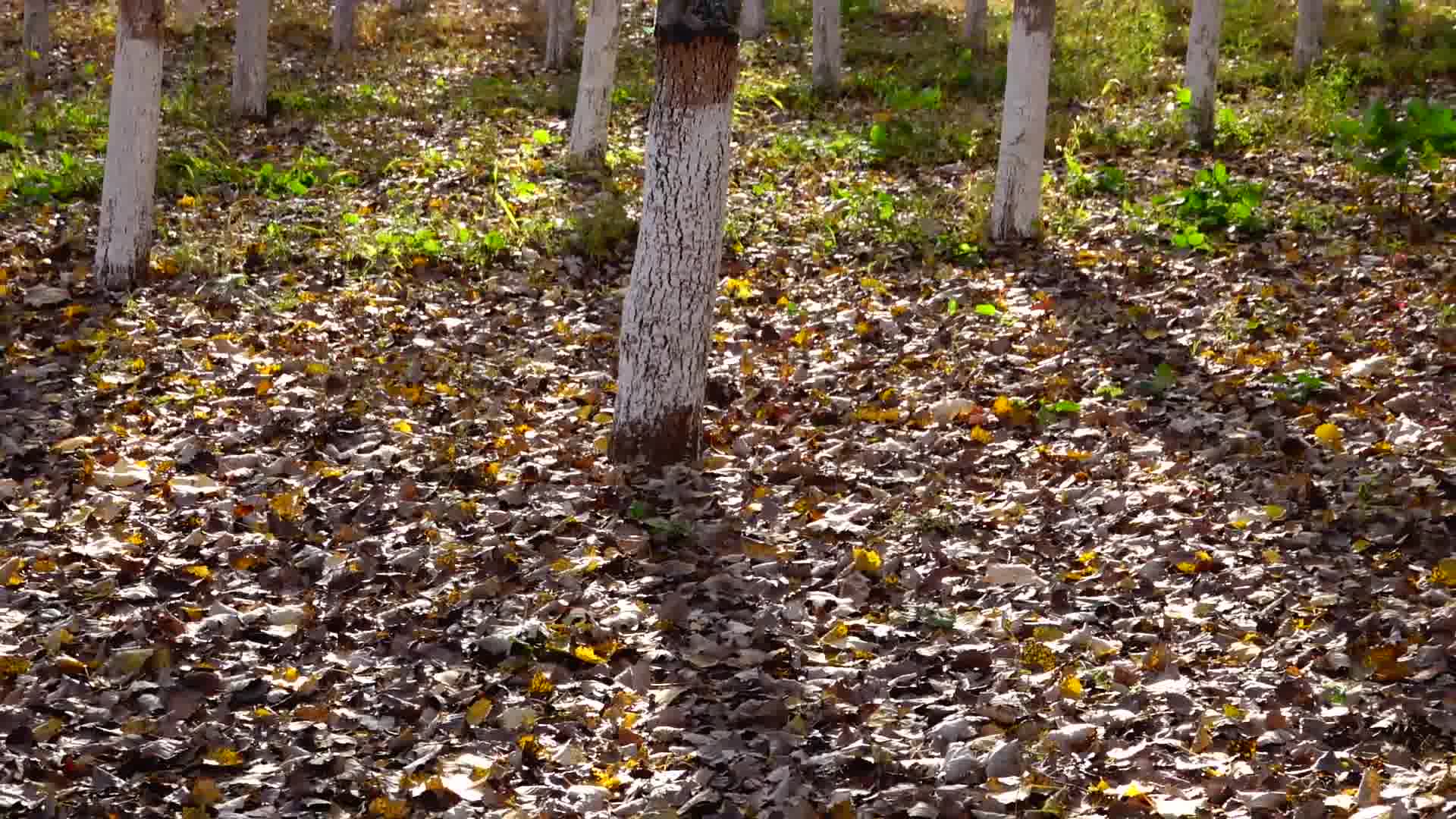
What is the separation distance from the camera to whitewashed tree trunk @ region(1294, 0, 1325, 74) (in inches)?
568

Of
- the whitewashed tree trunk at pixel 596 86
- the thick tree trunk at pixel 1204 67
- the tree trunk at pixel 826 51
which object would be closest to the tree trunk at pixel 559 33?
the tree trunk at pixel 826 51

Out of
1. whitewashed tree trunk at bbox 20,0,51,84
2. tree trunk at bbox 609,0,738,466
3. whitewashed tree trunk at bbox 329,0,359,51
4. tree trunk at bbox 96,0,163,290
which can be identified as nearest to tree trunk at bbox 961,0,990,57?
whitewashed tree trunk at bbox 329,0,359,51

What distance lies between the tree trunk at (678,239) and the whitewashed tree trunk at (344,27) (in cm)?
1462

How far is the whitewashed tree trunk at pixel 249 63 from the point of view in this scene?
14.2 meters

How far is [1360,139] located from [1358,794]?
833cm

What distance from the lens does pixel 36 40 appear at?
16281mm

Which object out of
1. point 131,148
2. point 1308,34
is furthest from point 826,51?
point 131,148

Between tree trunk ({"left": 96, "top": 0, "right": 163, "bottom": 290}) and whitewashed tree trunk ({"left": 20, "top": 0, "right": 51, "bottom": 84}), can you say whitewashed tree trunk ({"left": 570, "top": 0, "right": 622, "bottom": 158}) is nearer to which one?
tree trunk ({"left": 96, "top": 0, "right": 163, "bottom": 290})

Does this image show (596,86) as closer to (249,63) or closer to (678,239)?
(249,63)

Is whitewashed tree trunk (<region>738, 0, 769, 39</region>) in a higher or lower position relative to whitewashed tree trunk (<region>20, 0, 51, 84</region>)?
higher

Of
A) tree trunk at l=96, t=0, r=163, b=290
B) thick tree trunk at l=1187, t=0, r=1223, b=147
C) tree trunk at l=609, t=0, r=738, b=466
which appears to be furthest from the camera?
thick tree trunk at l=1187, t=0, r=1223, b=147

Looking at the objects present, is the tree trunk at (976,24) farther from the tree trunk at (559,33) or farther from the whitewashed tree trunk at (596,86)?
the whitewashed tree trunk at (596,86)

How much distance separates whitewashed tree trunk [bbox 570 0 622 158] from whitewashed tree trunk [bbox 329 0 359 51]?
825 cm

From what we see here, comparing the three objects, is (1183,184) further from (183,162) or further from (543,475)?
(183,162)
